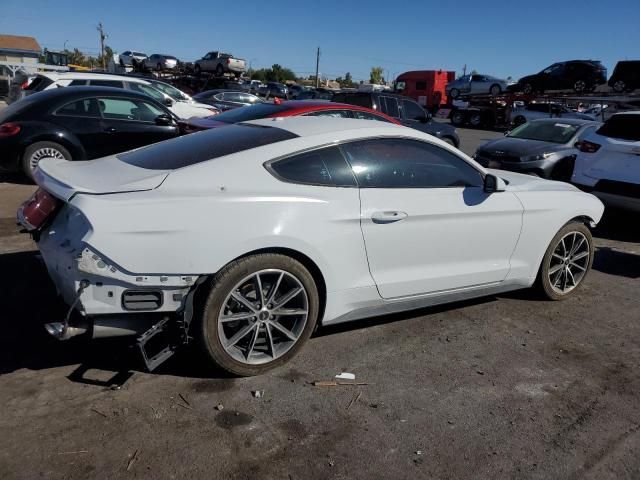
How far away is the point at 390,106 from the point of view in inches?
481

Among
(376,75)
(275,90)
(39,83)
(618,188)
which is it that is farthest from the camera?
(376,75)

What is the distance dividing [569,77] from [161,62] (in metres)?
23.3

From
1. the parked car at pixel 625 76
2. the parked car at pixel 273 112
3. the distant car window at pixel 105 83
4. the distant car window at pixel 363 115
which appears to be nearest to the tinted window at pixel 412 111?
the distant car window at pixel 363 115

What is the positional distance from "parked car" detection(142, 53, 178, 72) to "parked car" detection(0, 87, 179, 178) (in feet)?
88.5

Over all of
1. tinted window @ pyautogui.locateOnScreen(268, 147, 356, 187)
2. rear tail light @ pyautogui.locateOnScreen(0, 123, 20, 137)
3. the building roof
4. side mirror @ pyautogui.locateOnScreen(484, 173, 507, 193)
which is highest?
the building roof

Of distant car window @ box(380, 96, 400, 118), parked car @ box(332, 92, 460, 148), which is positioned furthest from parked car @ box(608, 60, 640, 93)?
distant car window @ box(380, 96, 400, 118)

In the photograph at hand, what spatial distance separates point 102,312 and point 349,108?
615 centimetres

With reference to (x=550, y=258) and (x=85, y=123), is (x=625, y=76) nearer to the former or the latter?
(x=550, y=258)

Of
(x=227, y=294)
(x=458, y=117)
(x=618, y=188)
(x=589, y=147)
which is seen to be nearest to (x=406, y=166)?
(x=227, y=294)

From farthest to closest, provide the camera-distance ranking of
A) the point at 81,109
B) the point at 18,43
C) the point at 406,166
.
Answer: the point at 18,43
the point at 81,109
the point at 406,166

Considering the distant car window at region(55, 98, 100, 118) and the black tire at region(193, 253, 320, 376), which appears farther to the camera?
the distant car window at region(55, 98, 100, 118)

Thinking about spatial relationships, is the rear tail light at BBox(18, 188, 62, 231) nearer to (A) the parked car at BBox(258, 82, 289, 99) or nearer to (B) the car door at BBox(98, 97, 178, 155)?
(B) the car door at BBox(98, 97, 178, 155)

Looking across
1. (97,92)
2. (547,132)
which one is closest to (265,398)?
(97,92)

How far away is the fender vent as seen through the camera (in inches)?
114
